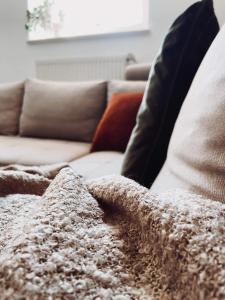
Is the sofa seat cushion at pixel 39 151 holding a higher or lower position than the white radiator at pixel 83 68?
lower

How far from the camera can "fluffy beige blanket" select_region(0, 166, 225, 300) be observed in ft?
0.90

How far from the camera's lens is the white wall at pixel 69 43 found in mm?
2979

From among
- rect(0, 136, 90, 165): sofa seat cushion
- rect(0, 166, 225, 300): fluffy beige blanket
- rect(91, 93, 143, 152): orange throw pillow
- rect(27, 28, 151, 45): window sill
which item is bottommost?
rect(0, 136, 90, 165): sofa seat cushion

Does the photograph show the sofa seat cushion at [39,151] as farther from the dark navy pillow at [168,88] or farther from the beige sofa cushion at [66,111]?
the dark navy pillow at [168,88]

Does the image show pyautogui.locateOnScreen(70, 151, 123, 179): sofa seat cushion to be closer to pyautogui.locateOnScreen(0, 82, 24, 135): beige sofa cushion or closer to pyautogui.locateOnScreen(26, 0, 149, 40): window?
pyautogui.locateOnScreen(0, 82, 24, 135): beige sofa cushion

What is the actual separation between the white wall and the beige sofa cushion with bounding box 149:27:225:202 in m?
2.41

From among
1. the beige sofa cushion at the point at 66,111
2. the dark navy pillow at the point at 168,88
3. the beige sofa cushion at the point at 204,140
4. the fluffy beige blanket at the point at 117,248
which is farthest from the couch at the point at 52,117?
the fluffy beige blanket at the point at 117,248

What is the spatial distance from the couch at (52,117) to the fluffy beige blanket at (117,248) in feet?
4.27

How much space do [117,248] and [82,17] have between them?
3.45 m

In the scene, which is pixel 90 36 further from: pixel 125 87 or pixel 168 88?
pixel 168 88

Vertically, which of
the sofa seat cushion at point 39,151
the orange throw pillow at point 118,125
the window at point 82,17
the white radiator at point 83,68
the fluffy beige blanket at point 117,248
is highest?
the window at point 82,17

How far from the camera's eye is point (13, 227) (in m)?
0.41

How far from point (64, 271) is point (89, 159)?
4.44 ft

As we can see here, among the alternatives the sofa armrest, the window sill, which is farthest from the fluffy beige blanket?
the window sill
